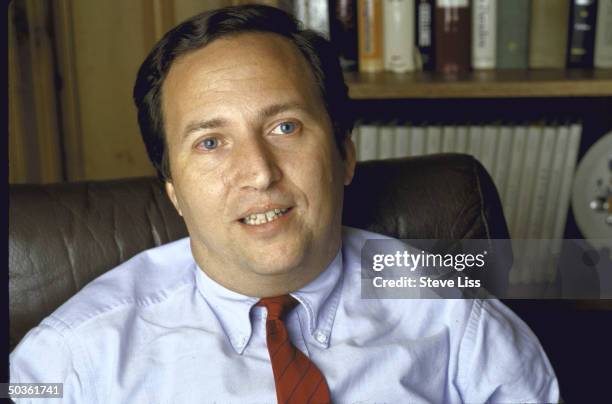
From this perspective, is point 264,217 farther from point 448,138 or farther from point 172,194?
point 448,138

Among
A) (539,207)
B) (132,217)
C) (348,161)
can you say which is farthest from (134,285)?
(539,207)

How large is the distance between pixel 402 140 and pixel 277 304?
96 centimetres

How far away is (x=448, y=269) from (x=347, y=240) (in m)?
0.17

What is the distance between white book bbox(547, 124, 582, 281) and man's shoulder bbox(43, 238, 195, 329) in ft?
3.48

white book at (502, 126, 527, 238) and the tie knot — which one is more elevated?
the tie knot

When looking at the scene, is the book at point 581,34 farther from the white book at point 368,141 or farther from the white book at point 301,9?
the white book at point 301,9

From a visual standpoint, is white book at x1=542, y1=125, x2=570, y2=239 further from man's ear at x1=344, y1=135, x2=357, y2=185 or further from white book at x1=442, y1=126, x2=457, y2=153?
man's ear at x1=344, y1=135, x2=357, y2=185

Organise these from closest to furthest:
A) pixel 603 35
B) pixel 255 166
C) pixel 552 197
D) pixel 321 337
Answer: pixel 255 166 < pixel 321 337 < pixel 603 35 < pixel 552 197

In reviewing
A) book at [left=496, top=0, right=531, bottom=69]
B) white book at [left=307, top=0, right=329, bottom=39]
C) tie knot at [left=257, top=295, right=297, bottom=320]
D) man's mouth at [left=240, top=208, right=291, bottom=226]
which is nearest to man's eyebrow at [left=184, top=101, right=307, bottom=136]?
Result: man's mouth at [left=240, top=208, right=291, bottom=226]

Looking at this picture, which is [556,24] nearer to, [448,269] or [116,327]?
[448,269]

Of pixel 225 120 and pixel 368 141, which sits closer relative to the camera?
pixel 225 120

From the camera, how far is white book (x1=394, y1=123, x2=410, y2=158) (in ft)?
6.56

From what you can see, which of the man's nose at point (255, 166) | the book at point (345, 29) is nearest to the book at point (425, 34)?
the book at point (345, 29)

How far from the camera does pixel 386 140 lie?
6.61 feet
